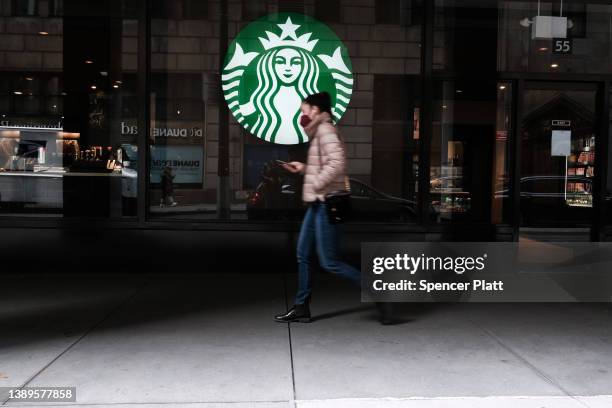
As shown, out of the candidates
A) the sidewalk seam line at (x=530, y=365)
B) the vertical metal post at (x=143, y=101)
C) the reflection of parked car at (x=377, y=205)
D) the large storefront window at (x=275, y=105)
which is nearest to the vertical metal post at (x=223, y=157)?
the large storefront window at (x=275, y=105)

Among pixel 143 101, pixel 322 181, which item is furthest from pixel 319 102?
pixel 143 101

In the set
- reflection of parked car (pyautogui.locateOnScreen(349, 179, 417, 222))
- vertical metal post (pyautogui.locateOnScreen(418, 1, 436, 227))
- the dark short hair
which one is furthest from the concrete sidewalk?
the dark short hair

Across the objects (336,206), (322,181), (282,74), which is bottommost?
(336,206)

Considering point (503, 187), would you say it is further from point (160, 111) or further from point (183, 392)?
point (183, 392)

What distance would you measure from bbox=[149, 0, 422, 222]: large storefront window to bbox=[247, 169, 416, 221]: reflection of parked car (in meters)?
0.01

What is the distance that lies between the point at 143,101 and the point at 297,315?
353 cm

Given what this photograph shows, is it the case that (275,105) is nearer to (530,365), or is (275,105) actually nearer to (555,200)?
(555,200)

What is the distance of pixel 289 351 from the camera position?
4.73 m

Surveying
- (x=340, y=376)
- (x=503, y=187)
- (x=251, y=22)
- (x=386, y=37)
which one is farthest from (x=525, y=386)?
(x=251, y=22)

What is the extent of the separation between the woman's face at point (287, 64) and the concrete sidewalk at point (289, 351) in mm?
2682

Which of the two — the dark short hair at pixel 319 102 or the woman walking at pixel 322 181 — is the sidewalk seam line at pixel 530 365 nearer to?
the woman walking at pixel 322 181

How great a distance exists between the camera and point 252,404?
370 cm

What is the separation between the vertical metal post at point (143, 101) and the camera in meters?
7.55

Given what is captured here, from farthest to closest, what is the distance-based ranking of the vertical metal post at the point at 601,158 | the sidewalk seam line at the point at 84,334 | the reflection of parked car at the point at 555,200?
1. the reflection of parked car at the point at 555,200
2. the vertical metal post at the point at 601,158
3. the sidewalk seam line at the point at 84,334
